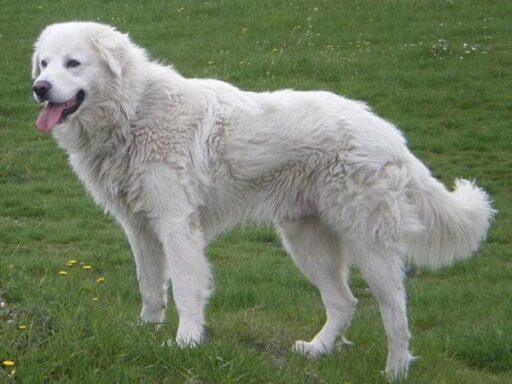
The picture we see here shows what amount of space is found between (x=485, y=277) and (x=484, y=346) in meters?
2.36

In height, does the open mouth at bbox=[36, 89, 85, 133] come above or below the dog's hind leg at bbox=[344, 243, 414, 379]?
above

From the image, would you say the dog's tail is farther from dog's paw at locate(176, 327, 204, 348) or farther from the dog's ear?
the dog's ear

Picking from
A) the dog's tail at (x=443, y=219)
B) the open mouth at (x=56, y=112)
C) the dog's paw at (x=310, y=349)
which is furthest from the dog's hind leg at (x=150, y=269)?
the dog's tail at (x=443, y=219)

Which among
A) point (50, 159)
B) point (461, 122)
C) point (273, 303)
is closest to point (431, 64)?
point (461, 122)

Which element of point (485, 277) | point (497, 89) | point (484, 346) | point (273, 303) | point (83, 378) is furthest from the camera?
point (497, 89)

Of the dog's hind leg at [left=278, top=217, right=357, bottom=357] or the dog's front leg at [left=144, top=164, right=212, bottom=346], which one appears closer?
the dog's front leg at [left=144, top=164, right=212, bottom=346]

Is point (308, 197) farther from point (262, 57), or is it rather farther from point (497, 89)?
point (262, 57)

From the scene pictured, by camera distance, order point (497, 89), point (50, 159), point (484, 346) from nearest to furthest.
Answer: point (484, 346), point (50, 159), point (497, 89)

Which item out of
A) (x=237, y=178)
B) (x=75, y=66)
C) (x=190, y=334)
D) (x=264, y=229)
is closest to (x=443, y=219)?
(x=237, y=178)

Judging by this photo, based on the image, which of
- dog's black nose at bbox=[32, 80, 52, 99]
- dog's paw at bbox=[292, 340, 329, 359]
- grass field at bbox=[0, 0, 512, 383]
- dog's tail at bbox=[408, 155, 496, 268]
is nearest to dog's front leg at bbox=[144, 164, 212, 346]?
grass field at bbox=[0, 0, 512, 383]

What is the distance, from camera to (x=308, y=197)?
225 inches

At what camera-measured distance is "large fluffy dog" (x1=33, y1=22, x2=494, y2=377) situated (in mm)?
5520

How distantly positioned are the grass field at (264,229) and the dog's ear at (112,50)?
1387mm

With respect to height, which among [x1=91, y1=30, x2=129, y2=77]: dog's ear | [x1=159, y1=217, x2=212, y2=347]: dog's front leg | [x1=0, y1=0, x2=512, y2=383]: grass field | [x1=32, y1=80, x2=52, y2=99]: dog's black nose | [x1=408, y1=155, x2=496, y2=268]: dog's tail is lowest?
[x1=0, y1=0, x2=512, y2=383]: grass field
